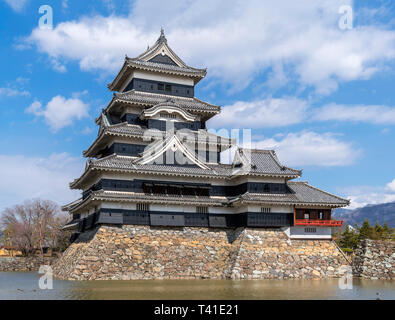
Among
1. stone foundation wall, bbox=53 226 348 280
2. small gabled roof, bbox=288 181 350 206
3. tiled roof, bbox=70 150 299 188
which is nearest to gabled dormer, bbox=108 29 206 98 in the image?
tiled roof, bbox=70 150 299 188

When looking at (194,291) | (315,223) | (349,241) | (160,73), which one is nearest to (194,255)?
(194,291)

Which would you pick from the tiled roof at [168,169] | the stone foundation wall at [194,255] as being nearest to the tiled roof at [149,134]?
the tiled roof at [168,169]

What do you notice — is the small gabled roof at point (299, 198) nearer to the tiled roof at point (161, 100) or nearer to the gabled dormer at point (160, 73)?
the tiled roof at point (161, 100)

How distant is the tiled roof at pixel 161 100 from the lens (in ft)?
124

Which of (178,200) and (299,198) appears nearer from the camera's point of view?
(178,200)

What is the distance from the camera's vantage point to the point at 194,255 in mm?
33188

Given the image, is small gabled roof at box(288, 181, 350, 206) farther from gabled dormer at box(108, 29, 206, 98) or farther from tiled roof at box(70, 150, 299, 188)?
gabled dormer at box(108, 29, 206, 98)

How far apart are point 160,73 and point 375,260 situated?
2370 cm

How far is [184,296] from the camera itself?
21.8m

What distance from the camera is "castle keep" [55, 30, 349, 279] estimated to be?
32188 millimetres

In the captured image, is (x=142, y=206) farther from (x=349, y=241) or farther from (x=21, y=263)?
(x=349, y=241)

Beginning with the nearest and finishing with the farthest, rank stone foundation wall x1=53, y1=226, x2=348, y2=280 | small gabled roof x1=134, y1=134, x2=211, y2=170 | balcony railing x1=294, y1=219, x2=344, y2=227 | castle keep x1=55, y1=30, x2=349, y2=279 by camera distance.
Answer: stone foundation wall x1=53, y1=226, x2=348, y2=280 → castle keep x1=55, y1=30, x2=349, y2=279 → small gabled roof x1=134, y1=134, x2=211, y2=170 → balcony railing x1=294, y1=219, x2=344, y2=227

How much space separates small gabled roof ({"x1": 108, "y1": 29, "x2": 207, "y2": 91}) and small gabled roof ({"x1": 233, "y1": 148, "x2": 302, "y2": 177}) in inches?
345
